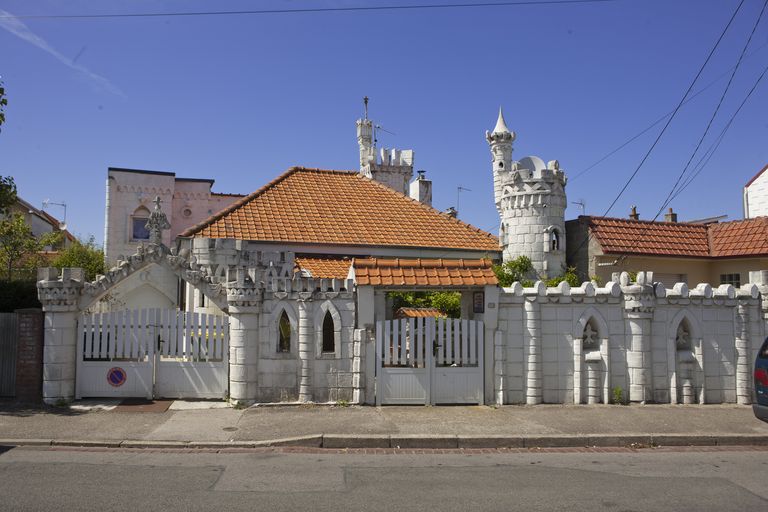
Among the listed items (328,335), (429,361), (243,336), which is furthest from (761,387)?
(243,336)

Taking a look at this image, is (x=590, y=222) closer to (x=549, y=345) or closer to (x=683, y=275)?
(x=683, y=275)

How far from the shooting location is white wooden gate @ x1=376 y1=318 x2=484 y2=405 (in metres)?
10.5

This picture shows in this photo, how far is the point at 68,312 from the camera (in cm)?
1027

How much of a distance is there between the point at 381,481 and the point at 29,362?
23.8ft

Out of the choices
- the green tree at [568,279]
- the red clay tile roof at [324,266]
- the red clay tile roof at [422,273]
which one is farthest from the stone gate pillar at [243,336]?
the green tree at [568,279]

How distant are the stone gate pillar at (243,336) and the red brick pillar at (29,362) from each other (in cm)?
334

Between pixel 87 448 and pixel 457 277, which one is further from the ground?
pixel 457 277

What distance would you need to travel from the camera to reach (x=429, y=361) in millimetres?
10570

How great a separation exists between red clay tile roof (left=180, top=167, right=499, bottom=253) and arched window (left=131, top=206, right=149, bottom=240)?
32.0 feet

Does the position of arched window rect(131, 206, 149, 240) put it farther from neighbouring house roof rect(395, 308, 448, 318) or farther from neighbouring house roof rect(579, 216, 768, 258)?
neighbouring house roof rect(579, 216, 768, 258)

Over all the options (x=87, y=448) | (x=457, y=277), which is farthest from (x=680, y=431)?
(x=87, y=448)

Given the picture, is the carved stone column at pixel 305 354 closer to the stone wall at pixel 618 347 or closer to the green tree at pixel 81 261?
the stone wall at pixel 618 347

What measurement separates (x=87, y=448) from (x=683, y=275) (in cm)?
1865

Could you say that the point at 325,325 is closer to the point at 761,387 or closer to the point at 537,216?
the point at 761,387
